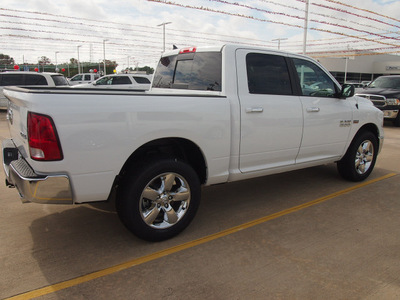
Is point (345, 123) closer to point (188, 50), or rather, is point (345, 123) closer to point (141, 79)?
point (188, 50)

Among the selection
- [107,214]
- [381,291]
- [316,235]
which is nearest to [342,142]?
[316,235]

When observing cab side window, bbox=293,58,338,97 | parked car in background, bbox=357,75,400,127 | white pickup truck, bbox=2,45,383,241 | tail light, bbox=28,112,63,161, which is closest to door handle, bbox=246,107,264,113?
white pickup truck, bbox=2,45,383,241

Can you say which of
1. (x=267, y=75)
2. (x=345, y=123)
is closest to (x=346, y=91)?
(x=345, y=123)

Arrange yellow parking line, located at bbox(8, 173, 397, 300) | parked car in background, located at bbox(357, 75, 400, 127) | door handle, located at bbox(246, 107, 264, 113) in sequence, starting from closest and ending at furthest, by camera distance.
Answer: yellow parking line, located at bbox(8, 173, 397, 300)
door handle, located at bbox(246, 107, 264, 113)
parked car in background, located at bbox(357, 75, 400, 127)

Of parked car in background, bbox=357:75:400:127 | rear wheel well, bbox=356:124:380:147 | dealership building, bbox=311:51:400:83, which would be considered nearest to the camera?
rear wheel well, bbox=356:124:380:147

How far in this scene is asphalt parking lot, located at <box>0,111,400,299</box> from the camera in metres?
2.62

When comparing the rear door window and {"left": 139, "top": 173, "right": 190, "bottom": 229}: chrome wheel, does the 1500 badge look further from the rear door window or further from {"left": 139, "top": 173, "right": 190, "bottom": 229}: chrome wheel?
the rear door window

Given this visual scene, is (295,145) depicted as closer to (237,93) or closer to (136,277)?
(237,93)

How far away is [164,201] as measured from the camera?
3.27 metres

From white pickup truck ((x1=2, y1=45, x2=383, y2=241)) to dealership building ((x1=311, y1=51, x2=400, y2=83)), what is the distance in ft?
196

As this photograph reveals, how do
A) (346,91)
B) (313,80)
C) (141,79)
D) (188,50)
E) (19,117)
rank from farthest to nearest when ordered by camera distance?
(141,79), (346,91), (313,80), (188,50), (19,117)

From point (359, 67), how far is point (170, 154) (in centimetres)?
7029

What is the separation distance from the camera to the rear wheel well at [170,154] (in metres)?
3.20

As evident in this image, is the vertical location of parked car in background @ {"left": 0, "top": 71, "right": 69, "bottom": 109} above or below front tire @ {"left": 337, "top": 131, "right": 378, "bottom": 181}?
above
